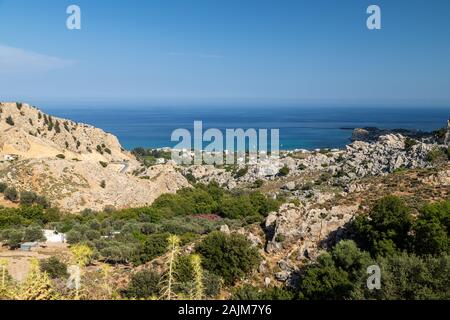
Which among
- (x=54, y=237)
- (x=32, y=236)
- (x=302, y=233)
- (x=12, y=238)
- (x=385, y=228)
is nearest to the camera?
(x=385, y=228)

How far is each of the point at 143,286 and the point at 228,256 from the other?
3.61 meters

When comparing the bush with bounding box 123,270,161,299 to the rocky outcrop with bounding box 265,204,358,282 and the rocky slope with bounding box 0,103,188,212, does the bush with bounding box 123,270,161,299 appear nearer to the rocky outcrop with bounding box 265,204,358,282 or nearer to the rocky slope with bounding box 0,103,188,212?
the rocky outcrop with bounding box 265,204,358,282

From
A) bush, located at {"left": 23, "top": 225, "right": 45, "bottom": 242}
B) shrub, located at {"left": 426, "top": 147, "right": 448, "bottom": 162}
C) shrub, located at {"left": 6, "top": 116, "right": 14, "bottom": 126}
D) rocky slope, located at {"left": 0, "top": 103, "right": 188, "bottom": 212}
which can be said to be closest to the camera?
bush, located at {"left": 23, "top": 225, "right": 45, "bottom": 242}

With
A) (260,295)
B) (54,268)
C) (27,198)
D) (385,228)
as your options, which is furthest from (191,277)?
(27,198)

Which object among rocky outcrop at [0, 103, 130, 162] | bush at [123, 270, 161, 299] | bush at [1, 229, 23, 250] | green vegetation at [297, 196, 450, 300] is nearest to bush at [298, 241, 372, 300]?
green vegetation at [297, 196, 450, 300]

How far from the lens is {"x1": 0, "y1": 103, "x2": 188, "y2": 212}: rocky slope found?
38.7 m

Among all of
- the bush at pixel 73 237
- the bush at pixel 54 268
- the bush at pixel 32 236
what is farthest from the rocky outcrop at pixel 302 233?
the bush at pixel 32 236

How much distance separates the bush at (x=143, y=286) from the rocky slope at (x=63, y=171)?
80.8ft

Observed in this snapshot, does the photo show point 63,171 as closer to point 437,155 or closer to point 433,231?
point 433,231

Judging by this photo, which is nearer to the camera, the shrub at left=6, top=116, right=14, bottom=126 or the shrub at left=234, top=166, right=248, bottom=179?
the shrub at left=6, top=116, right=14, bottom=126

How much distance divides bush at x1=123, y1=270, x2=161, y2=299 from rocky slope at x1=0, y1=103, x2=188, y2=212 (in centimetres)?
2464

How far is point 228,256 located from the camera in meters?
16.1

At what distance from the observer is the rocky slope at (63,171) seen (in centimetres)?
3866
